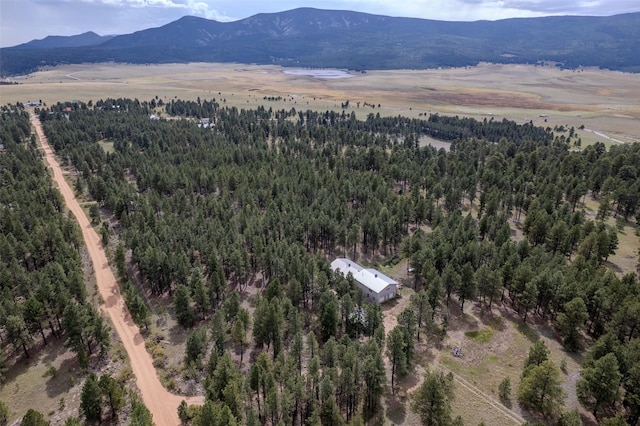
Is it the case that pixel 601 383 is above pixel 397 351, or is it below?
above

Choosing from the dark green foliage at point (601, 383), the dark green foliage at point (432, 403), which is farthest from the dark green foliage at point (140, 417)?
the dark green foliage at point (601, 383)

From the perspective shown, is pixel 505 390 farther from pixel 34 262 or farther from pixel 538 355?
pixel 34 262

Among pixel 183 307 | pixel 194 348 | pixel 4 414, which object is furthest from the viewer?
pixel 183 307

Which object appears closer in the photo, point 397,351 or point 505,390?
point 505,390

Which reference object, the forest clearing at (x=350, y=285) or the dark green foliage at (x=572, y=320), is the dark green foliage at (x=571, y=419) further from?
the dark green foliage at (x=572, y=320)

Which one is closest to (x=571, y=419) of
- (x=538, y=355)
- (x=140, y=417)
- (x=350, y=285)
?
(x=538, y=355)

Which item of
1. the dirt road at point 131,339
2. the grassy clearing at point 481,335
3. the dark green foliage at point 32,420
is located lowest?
the grassy clearing at point 481,335

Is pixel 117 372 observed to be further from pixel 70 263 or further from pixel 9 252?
pixel 9 252
